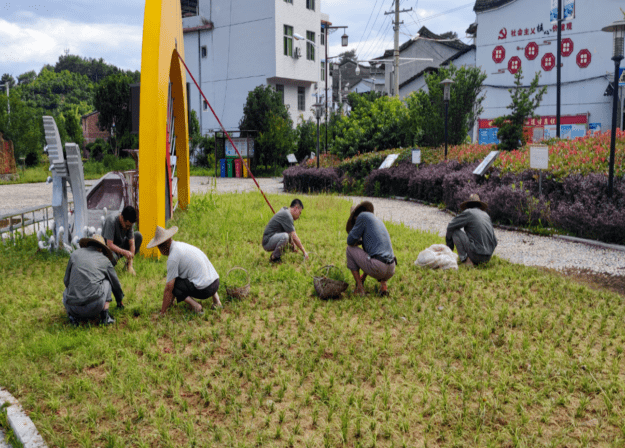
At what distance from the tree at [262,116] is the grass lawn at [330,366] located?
2664 centimetres

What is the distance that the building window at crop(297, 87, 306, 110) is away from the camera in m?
41.5

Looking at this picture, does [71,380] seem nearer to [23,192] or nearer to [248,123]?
[23,192]

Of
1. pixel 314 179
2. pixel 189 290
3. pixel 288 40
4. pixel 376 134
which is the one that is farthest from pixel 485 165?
pixel 288 40

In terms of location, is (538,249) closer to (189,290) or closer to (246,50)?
(189,290)

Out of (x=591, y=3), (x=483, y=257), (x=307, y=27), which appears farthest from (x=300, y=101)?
(x=483, y=257)

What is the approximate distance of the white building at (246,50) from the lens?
3725 centimetres

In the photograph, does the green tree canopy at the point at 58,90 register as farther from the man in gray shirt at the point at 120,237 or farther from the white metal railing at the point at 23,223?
the man in gray shirt at the point at 120,237

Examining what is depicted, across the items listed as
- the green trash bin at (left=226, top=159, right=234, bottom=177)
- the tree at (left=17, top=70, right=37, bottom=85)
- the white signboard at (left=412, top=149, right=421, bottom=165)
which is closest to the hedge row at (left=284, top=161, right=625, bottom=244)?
the white signboard at (left=412, top=149, right=421, bottom=165)

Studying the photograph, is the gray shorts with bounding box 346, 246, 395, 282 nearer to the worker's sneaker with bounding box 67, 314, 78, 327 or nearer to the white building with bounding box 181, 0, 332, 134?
the worker's sneaker with bounding box 67, 314, 78, 327

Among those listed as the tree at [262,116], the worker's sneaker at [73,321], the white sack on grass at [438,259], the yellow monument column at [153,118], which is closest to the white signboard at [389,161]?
the yellow monument column at [153,118]

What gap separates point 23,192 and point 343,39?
2380 cm

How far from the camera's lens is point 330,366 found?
5.09 metres

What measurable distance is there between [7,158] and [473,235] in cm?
3037

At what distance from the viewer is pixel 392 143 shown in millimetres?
25797
